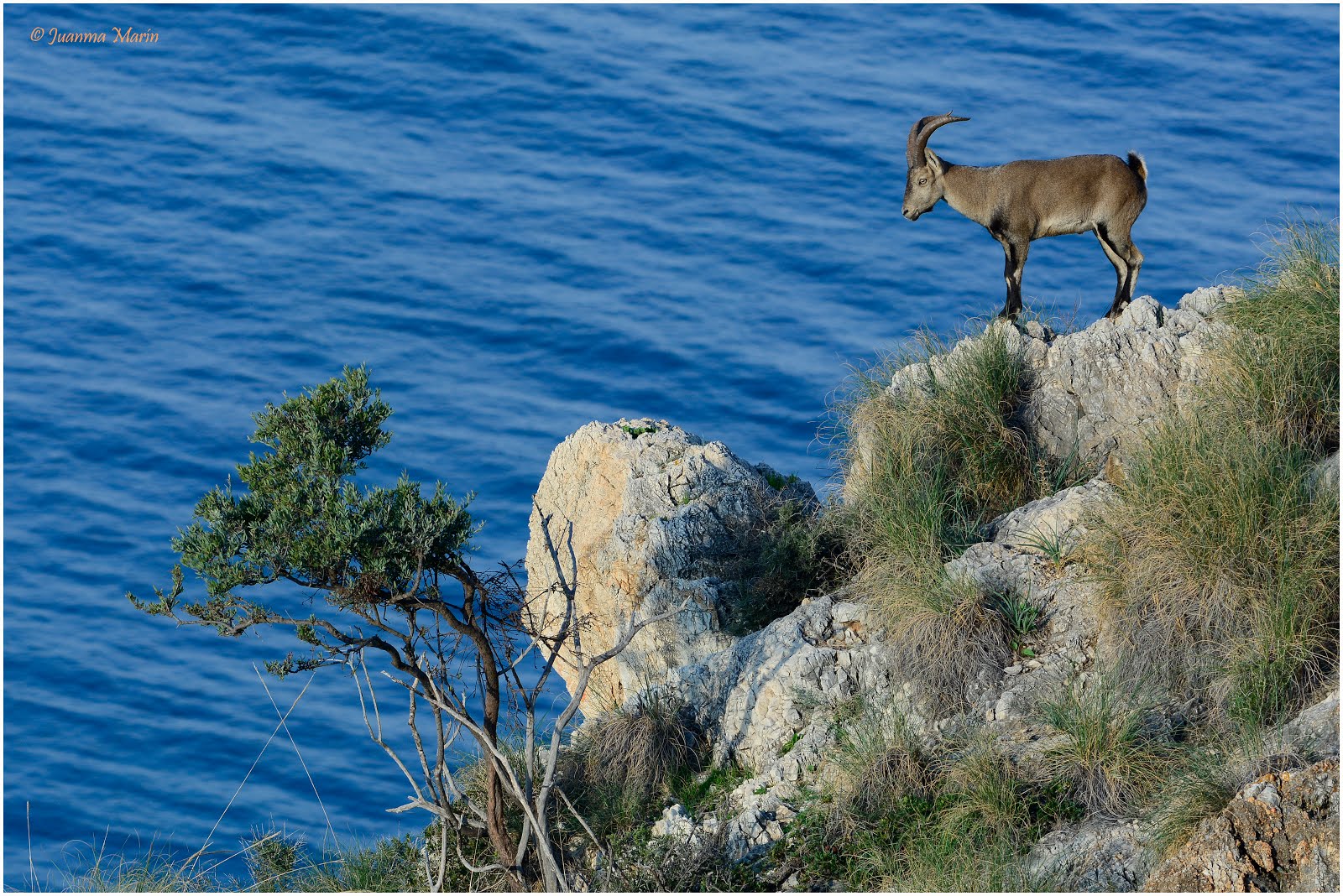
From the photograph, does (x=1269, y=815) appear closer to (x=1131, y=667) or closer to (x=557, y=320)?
(x=1131, y=667)

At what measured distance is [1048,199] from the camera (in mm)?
12914

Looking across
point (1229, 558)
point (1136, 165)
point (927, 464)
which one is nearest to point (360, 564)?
point (927, 464)

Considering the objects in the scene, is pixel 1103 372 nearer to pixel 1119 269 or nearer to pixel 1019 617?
pixel 1119 269

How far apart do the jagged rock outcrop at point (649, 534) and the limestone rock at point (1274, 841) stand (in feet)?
15.4

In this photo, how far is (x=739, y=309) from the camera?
122 feet

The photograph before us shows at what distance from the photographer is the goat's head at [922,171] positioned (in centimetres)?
1346

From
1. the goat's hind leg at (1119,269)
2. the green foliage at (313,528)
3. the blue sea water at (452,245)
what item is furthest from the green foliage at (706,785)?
the blue sea water at (452,245)

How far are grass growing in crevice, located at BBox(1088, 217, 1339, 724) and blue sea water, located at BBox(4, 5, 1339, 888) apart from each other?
13468 mm

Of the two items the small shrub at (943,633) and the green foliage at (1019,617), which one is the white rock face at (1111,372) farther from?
the small shrub at (943,633)

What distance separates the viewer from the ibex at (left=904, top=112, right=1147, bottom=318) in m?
12.8

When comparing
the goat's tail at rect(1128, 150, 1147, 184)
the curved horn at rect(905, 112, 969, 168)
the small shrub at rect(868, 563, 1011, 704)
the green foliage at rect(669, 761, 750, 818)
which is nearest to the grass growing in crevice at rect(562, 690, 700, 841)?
the green foliage at rect(669, 761, 750, 818)

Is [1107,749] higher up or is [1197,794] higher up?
[1197,794]

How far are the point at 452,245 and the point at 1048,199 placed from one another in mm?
28883

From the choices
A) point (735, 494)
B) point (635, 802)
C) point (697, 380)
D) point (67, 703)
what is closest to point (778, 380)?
point (697, 380)
